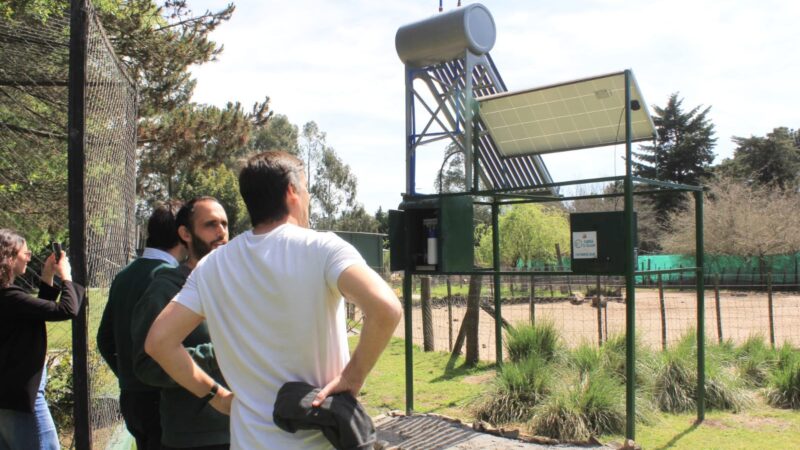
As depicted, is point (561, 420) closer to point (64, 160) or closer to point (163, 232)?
point (163, 232)

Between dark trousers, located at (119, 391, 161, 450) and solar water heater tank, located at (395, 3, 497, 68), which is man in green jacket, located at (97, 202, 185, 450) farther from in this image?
solar water heater tank, located at (395, 3, 497, 68)

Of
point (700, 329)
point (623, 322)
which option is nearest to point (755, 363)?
point (700, 329)

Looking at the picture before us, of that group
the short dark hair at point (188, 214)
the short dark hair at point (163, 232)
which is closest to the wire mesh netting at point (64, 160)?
the short dark hair at point (163, 232)

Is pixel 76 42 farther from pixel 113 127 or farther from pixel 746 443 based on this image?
pixel 746 443

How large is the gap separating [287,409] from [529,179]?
6693 mm

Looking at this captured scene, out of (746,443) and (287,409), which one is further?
(746,443)

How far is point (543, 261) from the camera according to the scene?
3422cm

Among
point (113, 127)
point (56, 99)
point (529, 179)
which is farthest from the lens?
point (529, 179)

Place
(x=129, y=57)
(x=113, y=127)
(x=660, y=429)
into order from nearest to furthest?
1. (x=113, y=127)
2. (x=660, y=429)
3. (x=129, y=57)

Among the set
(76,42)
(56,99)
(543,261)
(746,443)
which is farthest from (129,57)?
(543,261)

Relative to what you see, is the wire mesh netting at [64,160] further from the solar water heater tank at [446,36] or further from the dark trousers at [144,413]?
the solar water heater tank at [446,36]

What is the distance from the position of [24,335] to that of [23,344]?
0.15 feet

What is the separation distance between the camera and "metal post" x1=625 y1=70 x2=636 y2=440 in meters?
5.46

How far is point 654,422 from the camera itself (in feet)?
20.8
